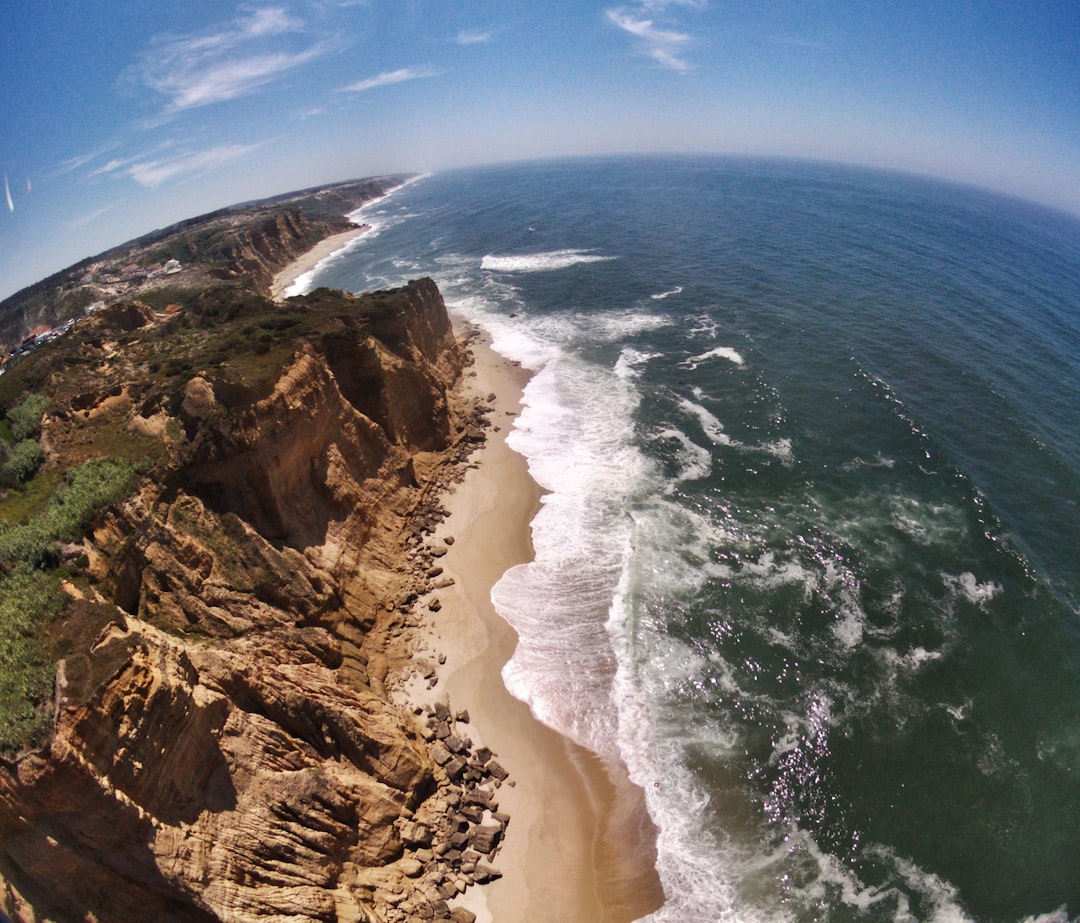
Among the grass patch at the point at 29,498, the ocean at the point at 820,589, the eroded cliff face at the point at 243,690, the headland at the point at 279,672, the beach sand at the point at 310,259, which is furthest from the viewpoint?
the beach sand at the point at 310,259

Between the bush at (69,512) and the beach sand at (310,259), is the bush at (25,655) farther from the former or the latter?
the beach sand at (310,259)

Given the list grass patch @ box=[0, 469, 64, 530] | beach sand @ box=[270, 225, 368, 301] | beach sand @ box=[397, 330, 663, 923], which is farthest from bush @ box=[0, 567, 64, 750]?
beach sand @ box=[270, 225, 368, 301]

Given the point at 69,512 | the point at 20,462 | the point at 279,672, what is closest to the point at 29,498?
the point at 20,462

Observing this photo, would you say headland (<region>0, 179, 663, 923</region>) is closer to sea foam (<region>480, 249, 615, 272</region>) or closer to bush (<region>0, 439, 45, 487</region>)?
bush (<region>0, 439, 45, 487</region>)

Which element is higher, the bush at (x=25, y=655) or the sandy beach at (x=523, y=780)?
the bush at (x=25, y=655)

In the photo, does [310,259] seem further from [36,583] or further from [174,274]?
[36,583]

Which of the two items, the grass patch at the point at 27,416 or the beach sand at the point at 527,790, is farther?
the grass patch at the point at 27,416

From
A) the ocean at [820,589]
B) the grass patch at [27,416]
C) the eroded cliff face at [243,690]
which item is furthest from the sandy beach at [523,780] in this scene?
the grass patch at [27,416]
